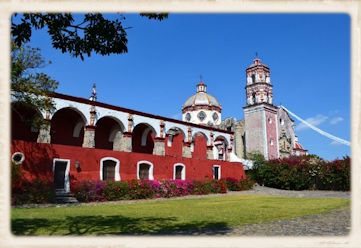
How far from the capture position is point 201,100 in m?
51.5

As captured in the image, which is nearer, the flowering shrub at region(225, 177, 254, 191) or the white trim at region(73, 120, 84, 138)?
the white trim at region(73, 120, 84, 138)

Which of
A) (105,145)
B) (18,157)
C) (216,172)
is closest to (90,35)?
(18,157)

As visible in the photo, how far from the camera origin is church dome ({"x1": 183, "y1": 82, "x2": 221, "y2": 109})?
168 ft

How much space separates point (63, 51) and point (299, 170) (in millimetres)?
27479

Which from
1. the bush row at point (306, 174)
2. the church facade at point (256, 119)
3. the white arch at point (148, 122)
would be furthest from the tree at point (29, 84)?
the church facade at point (256, 119)

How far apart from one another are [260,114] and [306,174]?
16663 millimetres

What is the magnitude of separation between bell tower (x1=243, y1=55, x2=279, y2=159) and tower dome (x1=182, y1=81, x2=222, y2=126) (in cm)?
438

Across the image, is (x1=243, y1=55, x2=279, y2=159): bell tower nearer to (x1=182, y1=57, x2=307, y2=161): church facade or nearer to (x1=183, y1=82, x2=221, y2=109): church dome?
(x1=182, y1=57, x2=307, y2=161): church facade

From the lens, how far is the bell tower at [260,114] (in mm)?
45781

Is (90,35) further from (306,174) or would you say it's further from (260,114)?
(260,114)

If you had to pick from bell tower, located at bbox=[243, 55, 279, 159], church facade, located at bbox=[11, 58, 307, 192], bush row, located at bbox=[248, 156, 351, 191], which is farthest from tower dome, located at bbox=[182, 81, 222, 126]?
bush row, located at bbox=[248, 156, 351, 191]

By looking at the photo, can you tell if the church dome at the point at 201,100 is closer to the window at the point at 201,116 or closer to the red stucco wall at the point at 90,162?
the window at the point at 201,116

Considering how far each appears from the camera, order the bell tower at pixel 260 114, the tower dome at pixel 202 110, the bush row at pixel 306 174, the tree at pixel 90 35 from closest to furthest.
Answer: the tree at pixel 90 35, the bush row at pixel 306 174, the bell tower at pixel 260 114, the tower dome at pixel 202 110

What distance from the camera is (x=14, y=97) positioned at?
1678 cm
